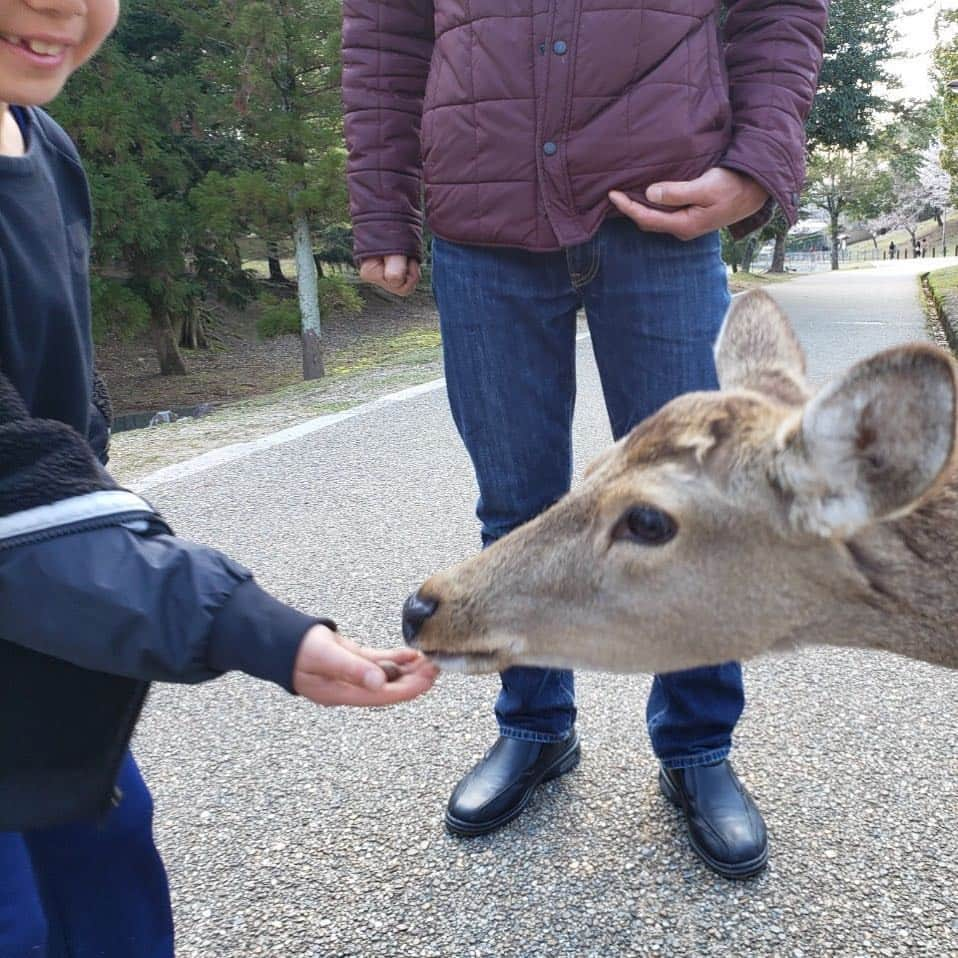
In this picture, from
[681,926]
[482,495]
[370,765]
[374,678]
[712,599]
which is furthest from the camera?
[370,765]

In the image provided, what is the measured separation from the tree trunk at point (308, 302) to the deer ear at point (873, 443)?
46.1 ft

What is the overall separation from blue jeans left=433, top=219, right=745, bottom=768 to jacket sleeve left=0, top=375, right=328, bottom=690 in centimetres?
138

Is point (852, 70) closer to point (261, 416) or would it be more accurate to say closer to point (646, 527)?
point (261, 416)

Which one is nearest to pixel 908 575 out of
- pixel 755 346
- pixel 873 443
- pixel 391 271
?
pixel 873 443

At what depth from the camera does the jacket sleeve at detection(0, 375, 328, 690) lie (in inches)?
59.1

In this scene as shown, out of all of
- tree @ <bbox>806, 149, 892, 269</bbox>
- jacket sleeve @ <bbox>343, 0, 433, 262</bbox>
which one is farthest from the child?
tree @ <bbox>806, 149, 892, 269</bbox>

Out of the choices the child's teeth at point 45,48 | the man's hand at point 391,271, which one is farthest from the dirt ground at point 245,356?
the child's teeth at point 45,48

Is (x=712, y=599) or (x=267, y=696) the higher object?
(x=712, y=599)

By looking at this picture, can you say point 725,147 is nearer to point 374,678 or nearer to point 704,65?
point 704,65

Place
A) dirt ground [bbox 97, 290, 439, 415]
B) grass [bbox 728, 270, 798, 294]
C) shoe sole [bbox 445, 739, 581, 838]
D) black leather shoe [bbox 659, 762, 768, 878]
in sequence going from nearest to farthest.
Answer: black leather shoe [bbox 659, 762, 768, 878] < shoe sole [bbox 445, 739, 581, 838] < dirt ground [bbox 97, 290, 439, 415] < grass [bbox 728, 270, 798, 294]

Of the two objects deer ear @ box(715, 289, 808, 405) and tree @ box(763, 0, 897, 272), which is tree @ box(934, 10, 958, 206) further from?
deer ear @ box(715, 289, 808, 405)

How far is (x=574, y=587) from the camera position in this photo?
2.17m

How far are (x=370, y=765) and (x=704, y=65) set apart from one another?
2.40 metres

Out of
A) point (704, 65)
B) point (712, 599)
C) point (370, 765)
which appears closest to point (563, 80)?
point (704, 65)
